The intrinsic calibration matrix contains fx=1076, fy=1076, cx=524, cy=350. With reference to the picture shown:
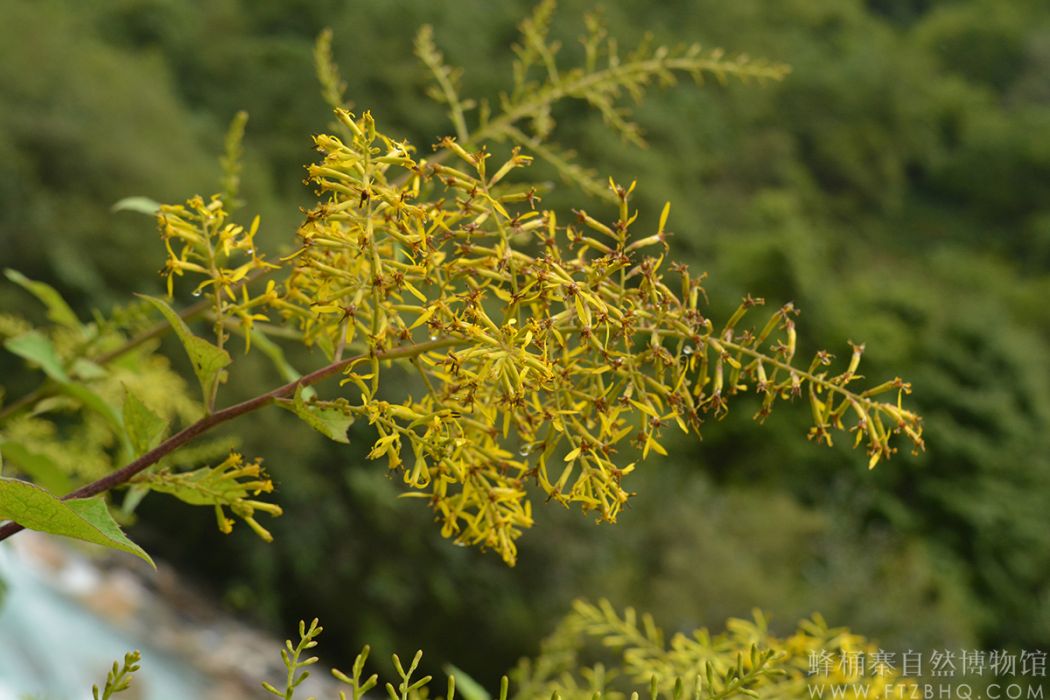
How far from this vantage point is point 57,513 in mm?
679

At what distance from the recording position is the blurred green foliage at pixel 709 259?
8.80 metres

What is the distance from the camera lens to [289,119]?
1719cm

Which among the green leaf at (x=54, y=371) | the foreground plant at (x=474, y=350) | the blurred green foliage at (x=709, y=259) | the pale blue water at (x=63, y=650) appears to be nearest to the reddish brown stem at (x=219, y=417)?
the foreground plant at (x=474, y=350)

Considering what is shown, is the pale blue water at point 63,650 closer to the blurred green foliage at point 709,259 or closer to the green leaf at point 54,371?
the blurred green foliage at point 709,259

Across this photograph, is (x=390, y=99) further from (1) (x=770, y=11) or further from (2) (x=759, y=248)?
(1) (x=770, y=11)

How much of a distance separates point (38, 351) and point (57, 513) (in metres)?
0.54

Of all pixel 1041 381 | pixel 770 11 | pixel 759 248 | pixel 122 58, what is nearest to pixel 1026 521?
pixel 1041 381

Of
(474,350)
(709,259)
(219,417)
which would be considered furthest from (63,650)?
(709,259)

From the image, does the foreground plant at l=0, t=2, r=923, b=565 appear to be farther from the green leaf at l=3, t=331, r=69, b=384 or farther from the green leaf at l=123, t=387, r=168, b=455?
the green leaf at l=3, t=331, r=69, b=384

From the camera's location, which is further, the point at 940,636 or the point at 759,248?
the point at 759,248

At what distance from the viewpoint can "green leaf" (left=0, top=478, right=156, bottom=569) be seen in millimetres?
667

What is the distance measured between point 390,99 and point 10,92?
251 inches

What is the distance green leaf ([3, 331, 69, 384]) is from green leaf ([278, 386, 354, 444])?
1.59 ft

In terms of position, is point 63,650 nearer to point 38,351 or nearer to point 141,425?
point 38,351
